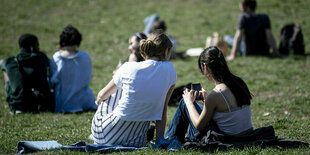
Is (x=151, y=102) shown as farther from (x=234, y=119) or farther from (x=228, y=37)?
(x=228, y=37)

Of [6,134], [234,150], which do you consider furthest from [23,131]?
[234,150]

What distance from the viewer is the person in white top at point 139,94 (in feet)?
13.9

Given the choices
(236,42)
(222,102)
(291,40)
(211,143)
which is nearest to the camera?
(222,102)

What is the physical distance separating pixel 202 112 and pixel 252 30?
7217 mm

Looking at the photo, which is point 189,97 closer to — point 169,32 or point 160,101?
point 160,101

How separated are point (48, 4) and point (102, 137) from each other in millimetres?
14859

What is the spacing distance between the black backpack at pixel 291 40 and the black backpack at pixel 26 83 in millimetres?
7197

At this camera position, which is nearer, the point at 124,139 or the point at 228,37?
the point at 124,139

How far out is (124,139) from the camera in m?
4.47

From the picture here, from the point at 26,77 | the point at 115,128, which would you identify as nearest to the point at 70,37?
the point at 26,77

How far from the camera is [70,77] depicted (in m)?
7.02

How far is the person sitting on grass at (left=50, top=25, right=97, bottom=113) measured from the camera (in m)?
6.91

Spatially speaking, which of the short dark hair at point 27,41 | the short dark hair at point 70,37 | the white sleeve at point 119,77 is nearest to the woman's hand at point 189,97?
the white sleeve at point 119,77

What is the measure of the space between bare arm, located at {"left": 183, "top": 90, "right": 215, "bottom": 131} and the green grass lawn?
32 cm
